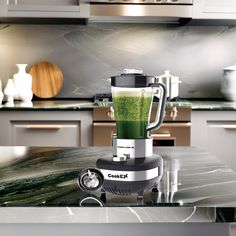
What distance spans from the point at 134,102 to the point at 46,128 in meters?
2.27


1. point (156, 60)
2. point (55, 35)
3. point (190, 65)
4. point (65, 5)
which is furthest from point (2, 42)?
point (190, 65)

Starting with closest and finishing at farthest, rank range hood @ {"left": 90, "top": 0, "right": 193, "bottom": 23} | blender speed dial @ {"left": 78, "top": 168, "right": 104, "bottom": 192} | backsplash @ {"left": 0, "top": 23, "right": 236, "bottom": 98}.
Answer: blender speed dial @ {"left": 78, "top": 168, "right": 104, "bottom": 192}
range hood @ {"left": 90, "top": 0, "right": 193, "bottom": 23}
backsplash @ {"left": 0, "top": 23, "right": 236, "bottom": 98}

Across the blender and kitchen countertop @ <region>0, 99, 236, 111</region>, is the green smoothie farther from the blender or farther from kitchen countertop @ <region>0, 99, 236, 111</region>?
kitchen countertop @ <region>0, 99, 236, 111</region>

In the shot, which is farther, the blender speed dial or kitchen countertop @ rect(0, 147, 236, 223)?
the blender speed dial

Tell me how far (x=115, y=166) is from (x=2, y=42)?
3.12 metres

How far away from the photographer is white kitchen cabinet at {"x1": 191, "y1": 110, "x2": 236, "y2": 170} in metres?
3.85

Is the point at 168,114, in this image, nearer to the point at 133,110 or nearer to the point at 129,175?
the point at 133,110

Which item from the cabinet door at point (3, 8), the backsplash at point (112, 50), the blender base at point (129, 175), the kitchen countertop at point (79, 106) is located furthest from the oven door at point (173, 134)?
the blender base at point (129, 175)

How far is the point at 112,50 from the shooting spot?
4.46 m

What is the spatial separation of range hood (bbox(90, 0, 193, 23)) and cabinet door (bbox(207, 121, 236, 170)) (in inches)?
32.7

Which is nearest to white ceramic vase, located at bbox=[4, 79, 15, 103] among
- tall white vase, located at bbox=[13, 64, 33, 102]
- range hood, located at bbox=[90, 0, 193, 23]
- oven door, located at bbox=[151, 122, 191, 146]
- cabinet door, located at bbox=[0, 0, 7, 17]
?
tall white vase, located at bbox=[13, 64, 33, 102]

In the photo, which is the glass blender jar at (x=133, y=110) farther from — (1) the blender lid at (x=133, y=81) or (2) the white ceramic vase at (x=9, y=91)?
(2) the white ceramic vase at (x=9, y=91)

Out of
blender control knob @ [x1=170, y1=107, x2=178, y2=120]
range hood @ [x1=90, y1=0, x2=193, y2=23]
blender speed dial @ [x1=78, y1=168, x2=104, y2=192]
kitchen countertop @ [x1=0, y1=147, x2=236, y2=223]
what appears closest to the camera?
kitchen countertop @ [x1=0, y1=147, x2=236, y2=223]

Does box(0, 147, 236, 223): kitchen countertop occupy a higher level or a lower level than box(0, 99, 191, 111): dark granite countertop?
lower
